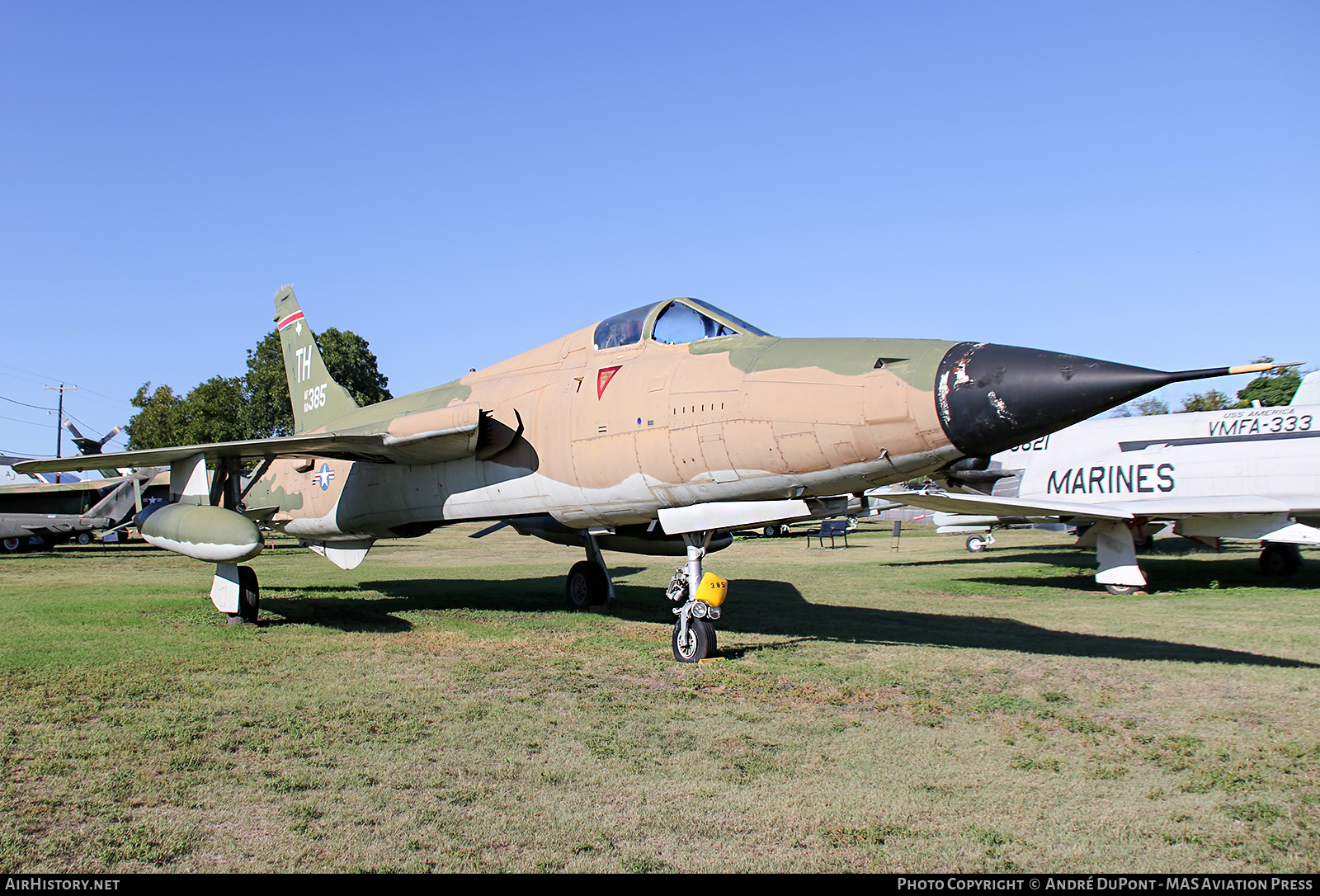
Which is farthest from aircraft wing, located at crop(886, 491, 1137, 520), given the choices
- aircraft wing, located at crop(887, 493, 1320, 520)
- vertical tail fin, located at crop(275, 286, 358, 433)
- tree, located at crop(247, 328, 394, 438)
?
tree, located at crop(247, 328, 394, 438)

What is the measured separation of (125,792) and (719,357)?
527 cm

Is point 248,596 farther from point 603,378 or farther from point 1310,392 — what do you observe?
point 1310,392

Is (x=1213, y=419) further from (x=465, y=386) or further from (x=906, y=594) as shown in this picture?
(x=465, y=386)

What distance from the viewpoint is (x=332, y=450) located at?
Result: 32.3ft

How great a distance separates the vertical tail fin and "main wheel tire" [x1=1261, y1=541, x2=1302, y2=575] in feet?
61.2

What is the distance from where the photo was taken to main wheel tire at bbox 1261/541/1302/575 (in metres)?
17.2

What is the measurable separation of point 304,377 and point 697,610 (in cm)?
994

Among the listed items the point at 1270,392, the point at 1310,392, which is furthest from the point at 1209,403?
the point at 1310,392

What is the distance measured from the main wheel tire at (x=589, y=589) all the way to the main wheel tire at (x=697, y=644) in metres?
4.41

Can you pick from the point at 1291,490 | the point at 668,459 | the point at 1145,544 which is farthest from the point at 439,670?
the point at 1145,544

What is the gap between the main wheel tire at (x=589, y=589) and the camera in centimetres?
1195

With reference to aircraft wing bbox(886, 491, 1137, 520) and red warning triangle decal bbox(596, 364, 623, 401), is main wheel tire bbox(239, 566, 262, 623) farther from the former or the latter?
aircraft wing bbox(886, 491, 1137, 520)

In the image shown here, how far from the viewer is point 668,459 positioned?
24.2 ft
